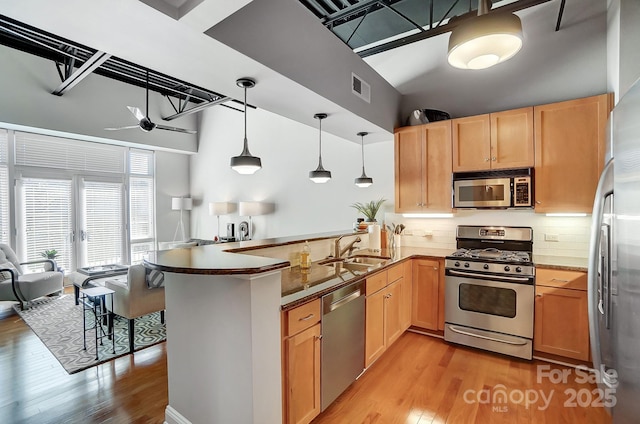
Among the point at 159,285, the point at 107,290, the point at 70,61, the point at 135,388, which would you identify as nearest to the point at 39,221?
the point at 70,61

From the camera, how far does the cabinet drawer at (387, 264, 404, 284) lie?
117 inches

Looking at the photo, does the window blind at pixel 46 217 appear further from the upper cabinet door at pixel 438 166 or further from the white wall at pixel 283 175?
the upper cabinet door at pixel 438 166

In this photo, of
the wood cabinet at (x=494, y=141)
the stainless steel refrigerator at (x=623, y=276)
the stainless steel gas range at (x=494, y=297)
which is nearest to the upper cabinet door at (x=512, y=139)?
the wood cabinet at (x=494, y=141)

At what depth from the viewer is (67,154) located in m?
6.19

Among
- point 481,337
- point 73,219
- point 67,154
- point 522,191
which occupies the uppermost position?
point 67,154

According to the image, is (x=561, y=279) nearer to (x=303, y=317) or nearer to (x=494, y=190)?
(x=494, y=190)

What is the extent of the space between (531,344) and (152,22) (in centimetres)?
392

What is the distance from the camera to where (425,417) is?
2160mm

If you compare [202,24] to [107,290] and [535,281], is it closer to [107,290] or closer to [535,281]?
[107,290]

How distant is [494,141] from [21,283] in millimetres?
6705

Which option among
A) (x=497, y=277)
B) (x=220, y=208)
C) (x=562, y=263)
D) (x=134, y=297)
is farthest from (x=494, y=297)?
(x=220, y=208)

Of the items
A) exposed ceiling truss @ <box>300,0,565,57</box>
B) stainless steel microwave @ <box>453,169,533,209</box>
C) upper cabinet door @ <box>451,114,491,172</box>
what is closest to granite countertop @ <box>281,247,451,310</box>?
stainless steel microwave @ <box>453,169,533,209</box>

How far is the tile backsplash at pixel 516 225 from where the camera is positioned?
3.18 m

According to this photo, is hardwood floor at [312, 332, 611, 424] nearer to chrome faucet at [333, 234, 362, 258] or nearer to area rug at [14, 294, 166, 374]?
chrome faucet at [333, 234, 362, 258]
